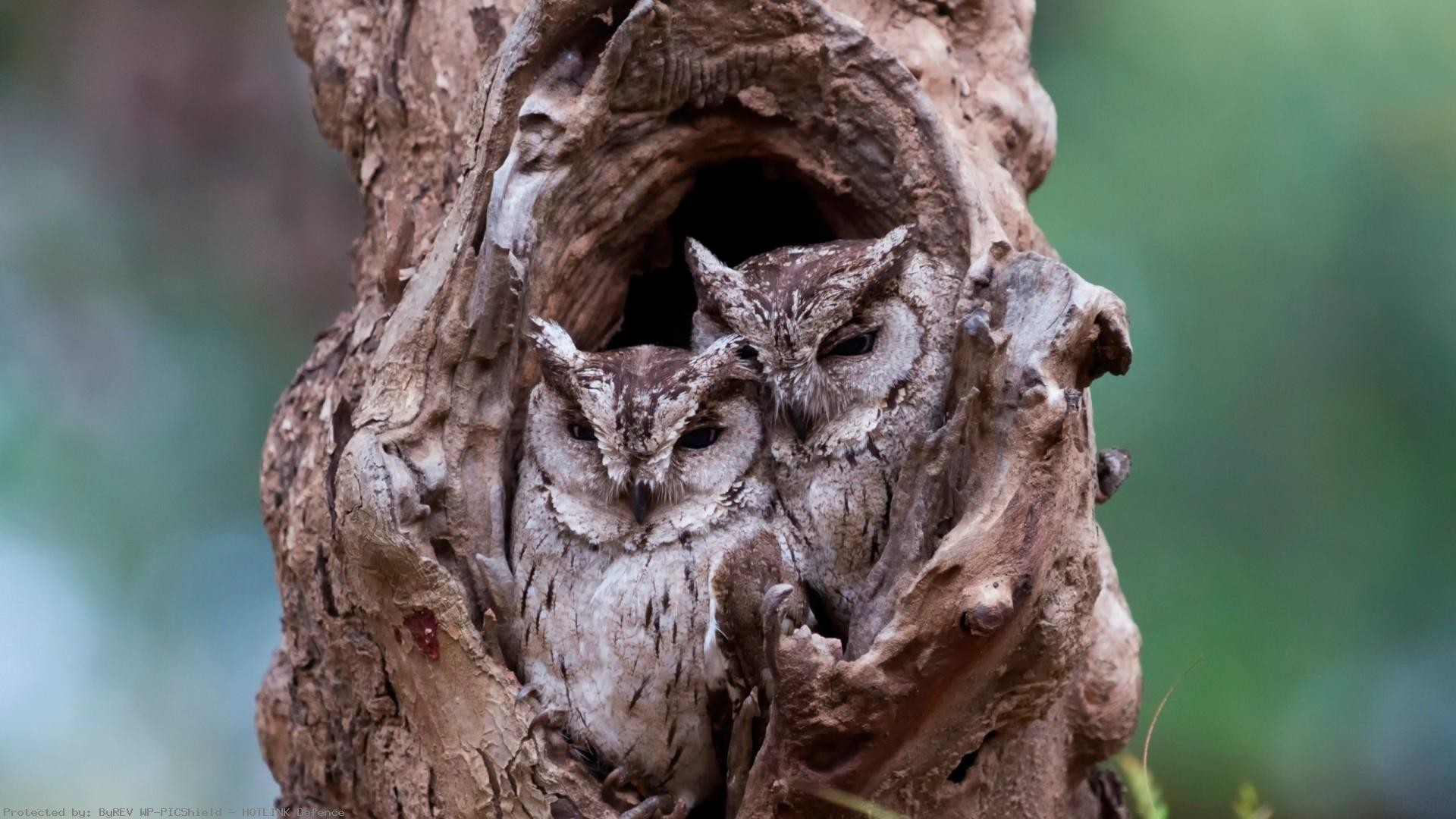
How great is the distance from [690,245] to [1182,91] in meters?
2.14

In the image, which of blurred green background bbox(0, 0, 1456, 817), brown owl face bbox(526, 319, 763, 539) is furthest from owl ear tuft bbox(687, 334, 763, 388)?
blurred green background bbox(0, 0, 1456, 817)

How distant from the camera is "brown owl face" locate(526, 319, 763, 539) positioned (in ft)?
5.92

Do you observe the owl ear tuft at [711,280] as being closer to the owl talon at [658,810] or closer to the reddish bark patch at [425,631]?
the reddish bark patch at [425,631]

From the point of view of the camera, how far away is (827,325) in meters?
1.88

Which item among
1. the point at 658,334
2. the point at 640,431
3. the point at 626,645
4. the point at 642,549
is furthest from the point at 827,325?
the point at 658,334

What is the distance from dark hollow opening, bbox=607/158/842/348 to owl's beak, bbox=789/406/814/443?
0.54 m

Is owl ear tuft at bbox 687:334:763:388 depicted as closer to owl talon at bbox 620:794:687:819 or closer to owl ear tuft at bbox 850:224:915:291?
owl ear tuft at bbox 850:224:915:291

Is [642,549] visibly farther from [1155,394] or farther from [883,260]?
[1155,394]

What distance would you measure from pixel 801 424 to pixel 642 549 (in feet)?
1.13

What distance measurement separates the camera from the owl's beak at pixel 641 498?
1.84 m

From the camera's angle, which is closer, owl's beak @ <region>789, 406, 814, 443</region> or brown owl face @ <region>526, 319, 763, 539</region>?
brown owl face @ <region>526, 319, 763, 539</region>

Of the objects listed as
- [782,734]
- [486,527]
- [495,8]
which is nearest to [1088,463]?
[782,734]

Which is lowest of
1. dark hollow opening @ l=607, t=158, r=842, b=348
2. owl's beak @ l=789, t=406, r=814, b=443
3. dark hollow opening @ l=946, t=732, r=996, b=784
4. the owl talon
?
dark hollow opening @ l=946, t=732, r=996, b=784


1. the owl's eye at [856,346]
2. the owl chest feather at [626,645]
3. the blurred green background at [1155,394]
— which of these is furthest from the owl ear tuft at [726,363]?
the blurred green background at [1155,394]
